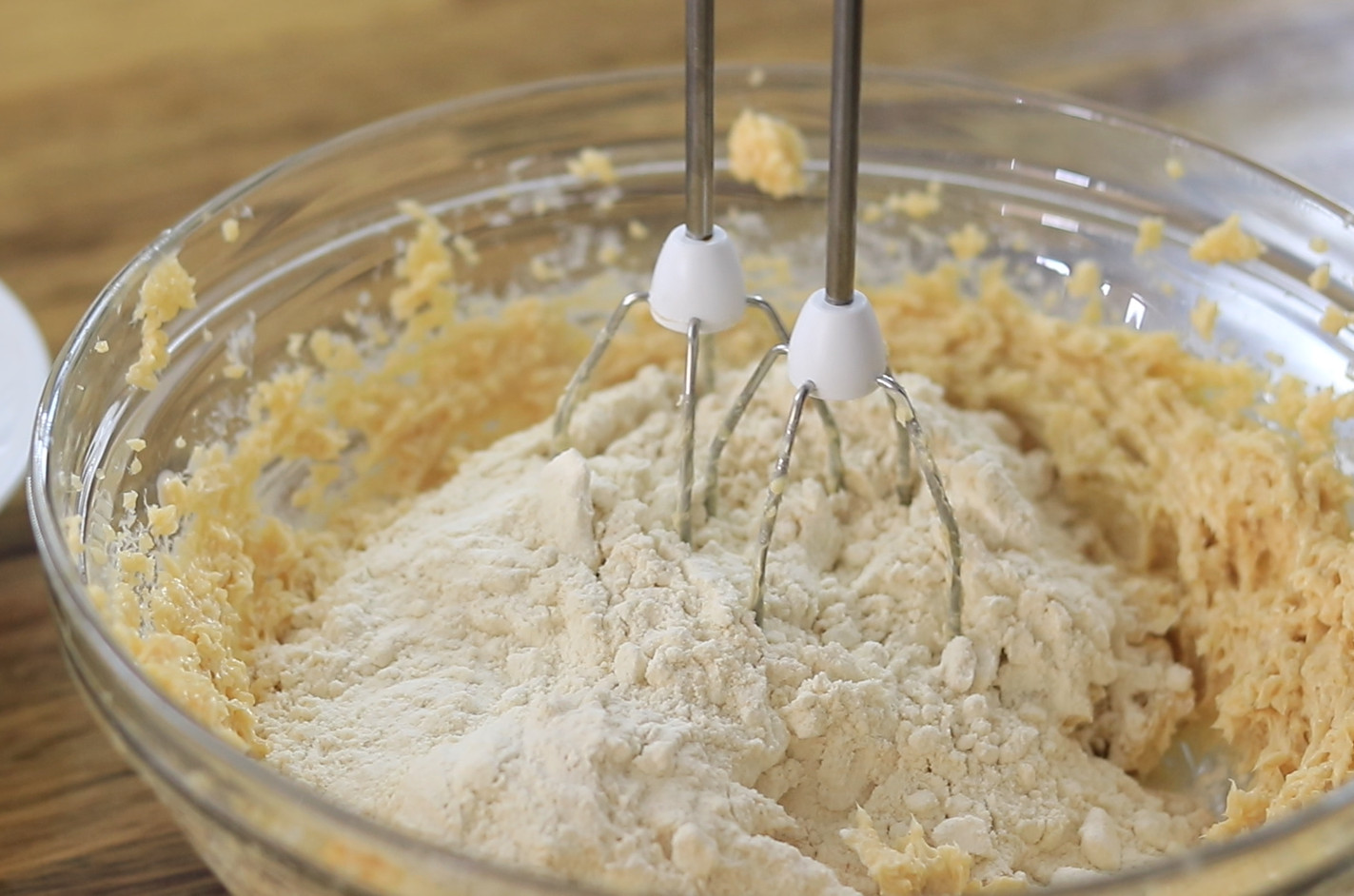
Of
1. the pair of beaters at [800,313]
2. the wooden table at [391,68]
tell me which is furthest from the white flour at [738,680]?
the wooden table at [391,68]

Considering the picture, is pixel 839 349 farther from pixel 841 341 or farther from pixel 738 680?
pixel 738 680

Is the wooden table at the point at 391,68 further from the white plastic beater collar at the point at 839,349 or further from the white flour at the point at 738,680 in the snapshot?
the white plastic beater collar at the point at 839,349

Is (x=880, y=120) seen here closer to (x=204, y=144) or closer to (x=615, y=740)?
(x=615, y=740)

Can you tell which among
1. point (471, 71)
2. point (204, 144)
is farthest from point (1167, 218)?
point (204, 144)

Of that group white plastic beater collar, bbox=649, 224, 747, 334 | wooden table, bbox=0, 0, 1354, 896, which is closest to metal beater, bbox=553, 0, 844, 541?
white plastic beater collar, bbox=649, 224, 747, 334

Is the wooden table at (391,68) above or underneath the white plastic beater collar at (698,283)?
above
